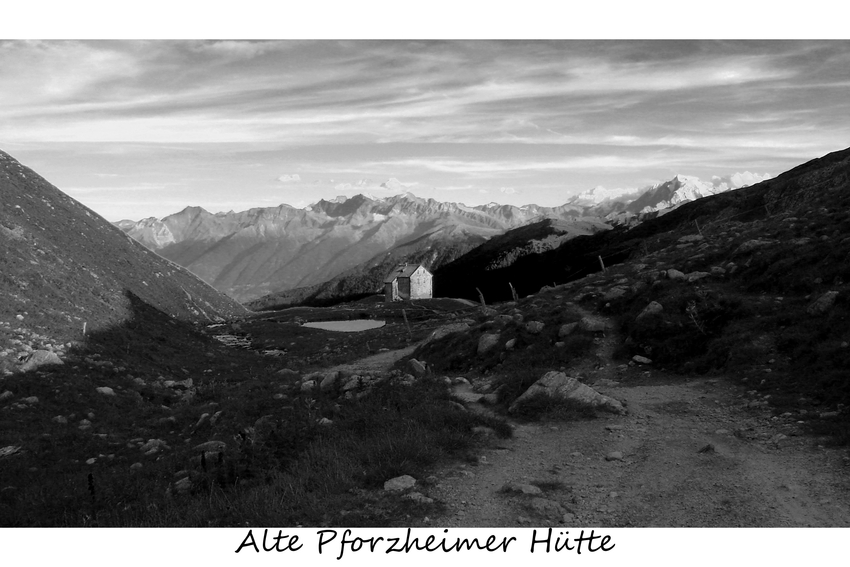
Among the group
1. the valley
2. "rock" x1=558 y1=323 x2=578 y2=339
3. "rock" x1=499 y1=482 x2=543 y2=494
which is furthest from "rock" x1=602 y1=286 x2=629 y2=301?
"rock" x1=499 y1=482 x2=543 y2=494

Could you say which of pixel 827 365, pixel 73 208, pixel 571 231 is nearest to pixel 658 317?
pixel 827 365

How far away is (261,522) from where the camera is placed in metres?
8.23

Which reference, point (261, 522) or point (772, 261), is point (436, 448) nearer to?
point (261, 522)

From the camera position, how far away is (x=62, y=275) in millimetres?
32000

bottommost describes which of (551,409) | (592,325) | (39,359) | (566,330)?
(551,409)

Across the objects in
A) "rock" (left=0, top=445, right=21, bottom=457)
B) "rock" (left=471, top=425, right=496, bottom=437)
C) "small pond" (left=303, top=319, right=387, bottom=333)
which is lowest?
"small pond" (left=303, top=319, right=387, bottom=333)

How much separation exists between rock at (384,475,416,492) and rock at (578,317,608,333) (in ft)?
39.2

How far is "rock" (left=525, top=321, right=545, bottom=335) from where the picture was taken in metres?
20.0

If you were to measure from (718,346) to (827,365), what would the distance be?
2990 mm

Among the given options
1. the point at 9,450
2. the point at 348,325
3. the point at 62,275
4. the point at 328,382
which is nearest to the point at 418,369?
the point at 328,382

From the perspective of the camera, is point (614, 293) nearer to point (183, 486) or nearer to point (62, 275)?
point (183, 486)

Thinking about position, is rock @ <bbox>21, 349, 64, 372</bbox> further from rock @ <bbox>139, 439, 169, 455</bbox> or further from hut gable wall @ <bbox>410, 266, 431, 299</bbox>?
hut gable wall @ <bbox>410, 266, 431, 299</bbox>

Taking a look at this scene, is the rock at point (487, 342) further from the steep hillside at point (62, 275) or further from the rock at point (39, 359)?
the steep hillside at point (62, 275)

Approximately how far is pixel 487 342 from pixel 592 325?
406 cm
